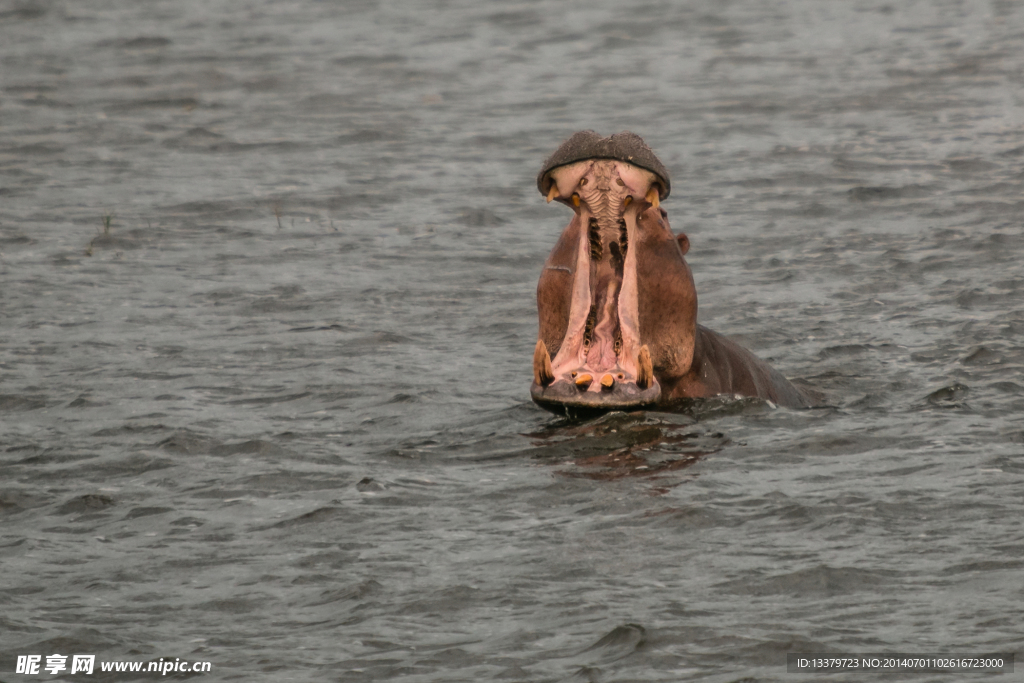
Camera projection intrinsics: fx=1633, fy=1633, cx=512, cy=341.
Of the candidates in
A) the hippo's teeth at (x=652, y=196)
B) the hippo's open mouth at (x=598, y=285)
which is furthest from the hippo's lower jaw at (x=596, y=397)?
the hippo's teeth at (x=652, y=196)

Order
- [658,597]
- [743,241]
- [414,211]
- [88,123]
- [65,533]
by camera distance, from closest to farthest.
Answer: [658,597] < [65,533] < [743,241] < [414,211] < [88,123]

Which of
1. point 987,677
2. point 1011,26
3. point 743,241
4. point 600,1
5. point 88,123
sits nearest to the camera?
Answer: point 987,677

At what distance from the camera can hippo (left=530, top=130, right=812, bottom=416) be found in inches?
265

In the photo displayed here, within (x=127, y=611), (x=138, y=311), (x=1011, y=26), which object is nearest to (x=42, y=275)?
(x=138, y=311)

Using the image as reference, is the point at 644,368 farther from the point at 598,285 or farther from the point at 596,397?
the point at 598,285

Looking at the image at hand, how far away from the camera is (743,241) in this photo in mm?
12773

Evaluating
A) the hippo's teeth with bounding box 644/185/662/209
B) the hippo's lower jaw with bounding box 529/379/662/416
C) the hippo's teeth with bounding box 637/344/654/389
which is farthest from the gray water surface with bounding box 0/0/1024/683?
the hippo's teeth with bounding box 644/185/662/209

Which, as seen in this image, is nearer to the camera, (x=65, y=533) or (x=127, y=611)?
(x=127, y=611)

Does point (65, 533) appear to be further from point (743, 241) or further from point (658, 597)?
point (743, 241)

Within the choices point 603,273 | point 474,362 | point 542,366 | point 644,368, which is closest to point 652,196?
point 603,273

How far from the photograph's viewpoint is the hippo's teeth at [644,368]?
683 cm

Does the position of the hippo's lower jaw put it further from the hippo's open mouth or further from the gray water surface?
the gray water surface

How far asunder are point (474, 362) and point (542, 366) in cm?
278

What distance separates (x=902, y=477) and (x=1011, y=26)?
15.1 metres
